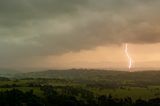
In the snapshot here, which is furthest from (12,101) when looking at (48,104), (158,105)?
(158,105)

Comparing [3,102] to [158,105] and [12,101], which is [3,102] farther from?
[158,105]

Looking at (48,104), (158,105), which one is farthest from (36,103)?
(158,105)

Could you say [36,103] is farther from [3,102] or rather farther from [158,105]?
[158,105]

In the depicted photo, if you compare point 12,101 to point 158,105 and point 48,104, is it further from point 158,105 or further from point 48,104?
point 158,105

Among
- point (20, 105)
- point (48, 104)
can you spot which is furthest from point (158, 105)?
point (20, 105)

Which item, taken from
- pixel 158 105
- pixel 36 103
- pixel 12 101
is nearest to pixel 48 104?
pixel 36 103
